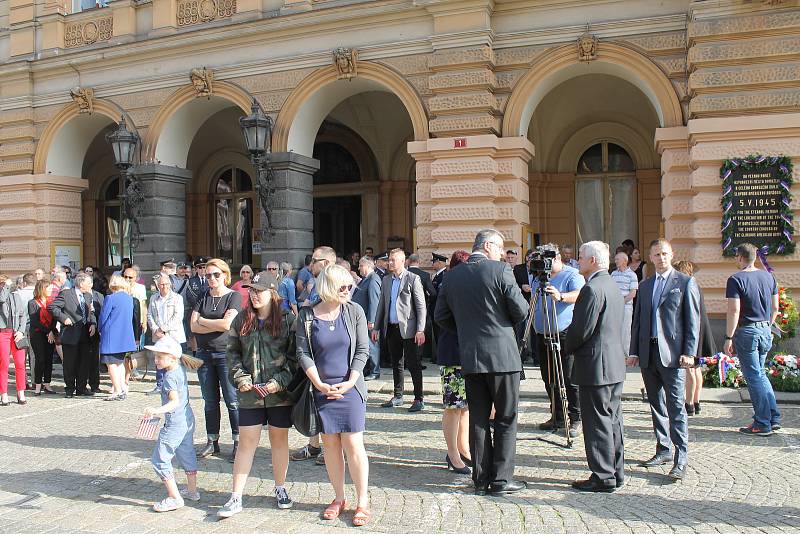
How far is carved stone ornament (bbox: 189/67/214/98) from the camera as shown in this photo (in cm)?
1370

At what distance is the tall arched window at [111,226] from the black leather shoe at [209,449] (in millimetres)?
14052

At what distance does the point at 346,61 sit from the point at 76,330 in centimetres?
637

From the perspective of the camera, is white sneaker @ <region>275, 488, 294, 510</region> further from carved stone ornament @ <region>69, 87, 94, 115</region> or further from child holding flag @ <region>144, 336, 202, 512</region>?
carved stone ornament @ <region>69, 87, 94, 115</region>

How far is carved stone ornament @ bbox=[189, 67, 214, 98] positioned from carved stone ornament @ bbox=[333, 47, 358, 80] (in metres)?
2.68

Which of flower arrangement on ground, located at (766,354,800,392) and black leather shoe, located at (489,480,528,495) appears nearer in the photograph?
black leather shoe, located at (489,480,528,495)

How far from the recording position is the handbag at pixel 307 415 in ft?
15.7

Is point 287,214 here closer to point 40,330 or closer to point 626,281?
point 40,330

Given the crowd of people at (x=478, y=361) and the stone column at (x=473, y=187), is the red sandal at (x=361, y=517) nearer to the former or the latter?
the crowd of people at (x=478, y=361)

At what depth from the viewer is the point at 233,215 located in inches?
737

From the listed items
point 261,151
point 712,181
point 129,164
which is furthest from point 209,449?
point 129,164

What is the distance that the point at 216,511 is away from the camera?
5.09 m

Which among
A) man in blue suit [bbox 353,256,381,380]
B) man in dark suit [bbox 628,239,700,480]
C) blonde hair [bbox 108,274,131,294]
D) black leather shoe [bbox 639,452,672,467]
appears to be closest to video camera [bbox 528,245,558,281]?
man in dark suit [bbox 628,239,700,480]

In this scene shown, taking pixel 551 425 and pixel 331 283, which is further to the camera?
pixel 551 425

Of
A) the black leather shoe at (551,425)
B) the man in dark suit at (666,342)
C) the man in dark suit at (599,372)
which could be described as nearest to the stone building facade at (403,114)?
the black leather shoe at (551,425)
